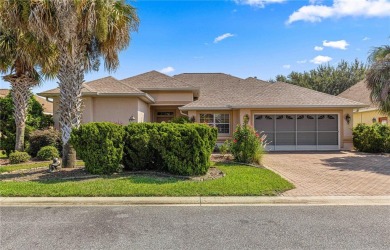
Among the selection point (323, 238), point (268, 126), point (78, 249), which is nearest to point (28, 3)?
point (78, 249)

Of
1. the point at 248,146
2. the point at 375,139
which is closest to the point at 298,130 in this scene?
the point at 375,139

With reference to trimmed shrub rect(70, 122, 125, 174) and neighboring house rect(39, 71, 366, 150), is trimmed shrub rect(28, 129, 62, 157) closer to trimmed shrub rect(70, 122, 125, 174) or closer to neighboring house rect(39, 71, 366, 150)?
neighboring house rect(39, 71, 366, 150)

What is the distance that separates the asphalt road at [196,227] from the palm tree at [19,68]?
27.7 feet

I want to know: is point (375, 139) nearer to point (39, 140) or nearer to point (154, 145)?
point (154, 145)

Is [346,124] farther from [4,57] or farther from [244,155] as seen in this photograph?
Result: [4,57]

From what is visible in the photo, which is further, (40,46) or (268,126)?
(268,126)

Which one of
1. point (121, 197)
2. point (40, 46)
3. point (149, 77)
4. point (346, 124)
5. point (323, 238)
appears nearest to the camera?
point (323, 238)

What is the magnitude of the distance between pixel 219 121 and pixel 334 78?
28.8 meters

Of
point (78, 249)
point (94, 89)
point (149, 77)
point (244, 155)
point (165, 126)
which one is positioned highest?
point (149, 77)

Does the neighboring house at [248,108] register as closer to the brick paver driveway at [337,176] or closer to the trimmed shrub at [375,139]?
the trimmed shrub at [375,139]

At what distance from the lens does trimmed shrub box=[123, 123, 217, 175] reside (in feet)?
29.8

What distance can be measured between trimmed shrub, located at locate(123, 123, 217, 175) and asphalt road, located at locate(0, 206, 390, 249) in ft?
9.29

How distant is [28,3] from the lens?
30.1 ft

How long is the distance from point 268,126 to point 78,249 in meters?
16.0
